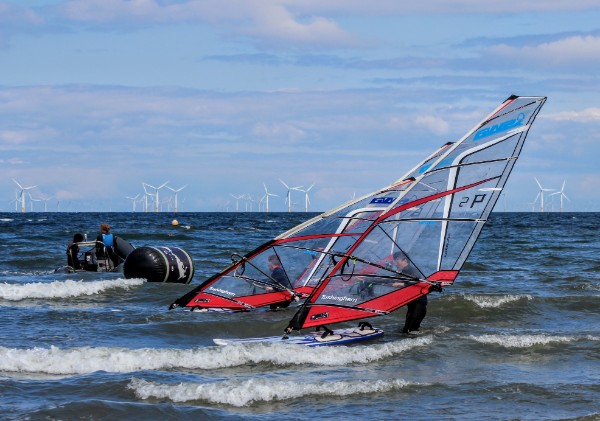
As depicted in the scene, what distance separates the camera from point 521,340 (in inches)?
533

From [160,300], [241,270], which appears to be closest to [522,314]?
[241,270]

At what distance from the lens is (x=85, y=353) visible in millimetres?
11656

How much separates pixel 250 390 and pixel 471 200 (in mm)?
6139

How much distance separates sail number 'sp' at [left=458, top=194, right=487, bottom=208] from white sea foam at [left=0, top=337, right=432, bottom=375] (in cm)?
299

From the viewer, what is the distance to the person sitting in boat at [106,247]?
22453 mm

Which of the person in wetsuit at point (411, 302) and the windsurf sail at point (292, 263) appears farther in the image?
the windsurf sail at point (292, 263)

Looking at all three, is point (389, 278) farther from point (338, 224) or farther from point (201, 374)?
point (201, 374)

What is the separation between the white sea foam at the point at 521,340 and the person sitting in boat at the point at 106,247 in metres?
11.3

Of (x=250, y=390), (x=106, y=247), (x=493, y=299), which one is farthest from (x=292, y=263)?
(x=106, y=247)

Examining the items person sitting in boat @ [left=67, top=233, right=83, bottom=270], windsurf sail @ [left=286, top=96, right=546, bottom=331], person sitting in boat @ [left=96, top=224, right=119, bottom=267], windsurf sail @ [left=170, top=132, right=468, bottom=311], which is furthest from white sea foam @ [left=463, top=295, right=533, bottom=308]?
person sitting in boat @ [left=67, top=233, right=83, bottom=270]

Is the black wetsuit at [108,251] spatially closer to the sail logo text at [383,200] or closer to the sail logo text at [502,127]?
the sail logo text at [383,200]

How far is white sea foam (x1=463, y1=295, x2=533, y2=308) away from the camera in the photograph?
18.1m

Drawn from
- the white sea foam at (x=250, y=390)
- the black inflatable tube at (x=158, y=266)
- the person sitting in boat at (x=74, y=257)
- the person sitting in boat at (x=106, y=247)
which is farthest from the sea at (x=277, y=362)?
the person sitting in boat at (x=74, y=257)

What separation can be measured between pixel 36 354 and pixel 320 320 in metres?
3.96
